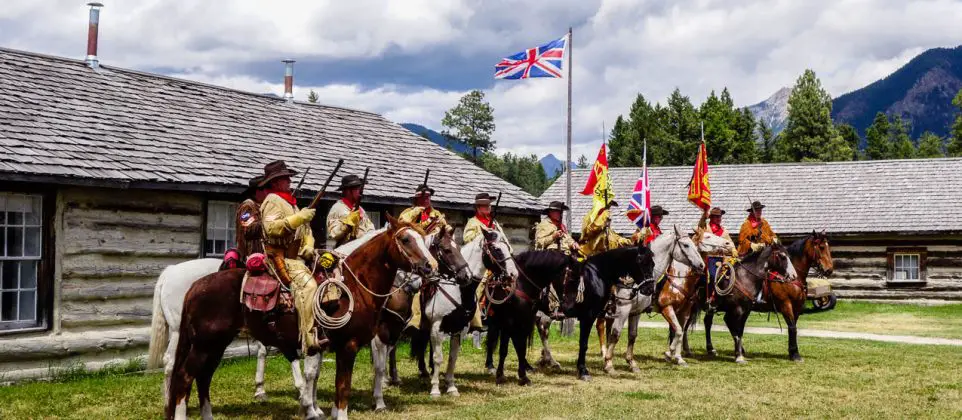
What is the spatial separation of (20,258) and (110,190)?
5.00ft

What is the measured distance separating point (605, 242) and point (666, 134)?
45.5 m

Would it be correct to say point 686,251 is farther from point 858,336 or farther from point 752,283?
point 858,336

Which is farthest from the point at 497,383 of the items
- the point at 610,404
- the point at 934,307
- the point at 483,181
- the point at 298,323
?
the point at 934,307

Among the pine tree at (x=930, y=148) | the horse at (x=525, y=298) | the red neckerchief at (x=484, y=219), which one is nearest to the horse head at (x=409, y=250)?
the horse at (x=525, y=298)

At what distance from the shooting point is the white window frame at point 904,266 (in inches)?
1161

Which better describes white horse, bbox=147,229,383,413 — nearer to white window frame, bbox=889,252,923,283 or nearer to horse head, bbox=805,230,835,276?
horse head, bbox=805,230,835,276

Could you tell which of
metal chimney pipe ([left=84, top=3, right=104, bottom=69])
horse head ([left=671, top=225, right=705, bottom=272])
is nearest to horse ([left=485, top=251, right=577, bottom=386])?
horse head ([left=671, top=225, right=705, bottom=272])

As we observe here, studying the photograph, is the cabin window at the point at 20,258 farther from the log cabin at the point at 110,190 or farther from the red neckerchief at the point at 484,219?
the red neckerchief at the point at 484,219

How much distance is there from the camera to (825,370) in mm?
14258

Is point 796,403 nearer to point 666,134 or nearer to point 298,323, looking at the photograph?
point 298,323

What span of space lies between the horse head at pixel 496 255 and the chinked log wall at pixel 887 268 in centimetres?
2269

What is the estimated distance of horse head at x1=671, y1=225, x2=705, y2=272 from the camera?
528 inches

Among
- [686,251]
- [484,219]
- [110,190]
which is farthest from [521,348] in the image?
[110,190]

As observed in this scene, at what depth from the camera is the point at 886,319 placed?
25469mm
